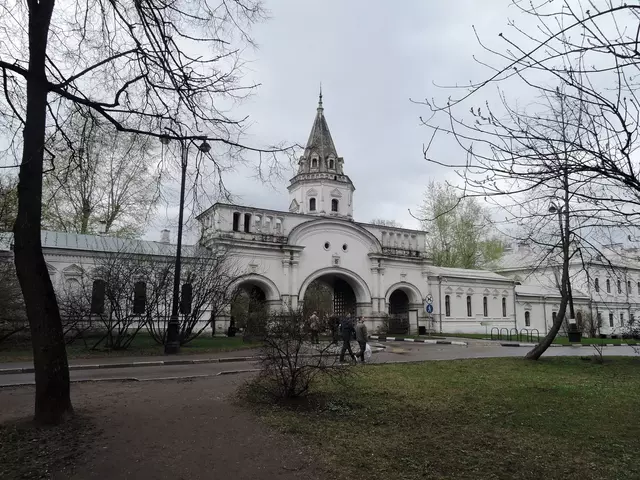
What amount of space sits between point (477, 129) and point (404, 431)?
4.16 meters

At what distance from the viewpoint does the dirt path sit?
5.15 meters

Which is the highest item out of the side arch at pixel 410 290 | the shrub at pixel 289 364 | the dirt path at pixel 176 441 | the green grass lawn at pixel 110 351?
the side arch at pixel 410 290

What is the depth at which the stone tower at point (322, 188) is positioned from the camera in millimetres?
38469

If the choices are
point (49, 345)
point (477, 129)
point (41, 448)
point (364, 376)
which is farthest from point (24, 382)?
point (477, 129)

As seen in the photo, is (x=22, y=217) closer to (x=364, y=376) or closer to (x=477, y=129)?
(x=477, y=129)

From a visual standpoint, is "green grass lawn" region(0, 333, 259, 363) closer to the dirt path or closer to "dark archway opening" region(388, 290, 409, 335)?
the dirt path

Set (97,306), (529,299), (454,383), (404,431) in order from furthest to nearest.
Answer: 1. (529,299)
2. (97,306)
3. (454,383)
4. (404,431)

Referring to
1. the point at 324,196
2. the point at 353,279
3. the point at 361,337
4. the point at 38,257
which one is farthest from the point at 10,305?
the point at 324,196

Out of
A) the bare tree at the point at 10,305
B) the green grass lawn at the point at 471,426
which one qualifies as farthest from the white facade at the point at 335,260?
the green grass lawn at the point at 471,426

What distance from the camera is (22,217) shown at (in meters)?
6.66

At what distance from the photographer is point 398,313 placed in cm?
3909

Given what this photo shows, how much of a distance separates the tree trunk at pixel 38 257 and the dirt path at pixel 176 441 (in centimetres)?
77

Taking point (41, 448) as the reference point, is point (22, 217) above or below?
above

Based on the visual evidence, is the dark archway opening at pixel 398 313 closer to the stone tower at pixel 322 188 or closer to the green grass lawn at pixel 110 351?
the stone tower at pixel 322 188
